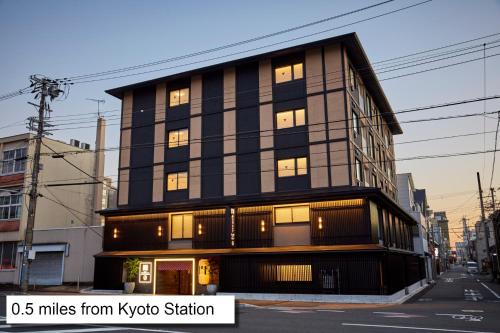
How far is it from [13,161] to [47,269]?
11.3m

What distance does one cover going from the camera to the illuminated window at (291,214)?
2672 cm

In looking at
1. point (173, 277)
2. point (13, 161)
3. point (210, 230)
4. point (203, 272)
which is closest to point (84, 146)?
point (13, 161)

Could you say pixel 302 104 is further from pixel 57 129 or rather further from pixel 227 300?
pixel 227 300

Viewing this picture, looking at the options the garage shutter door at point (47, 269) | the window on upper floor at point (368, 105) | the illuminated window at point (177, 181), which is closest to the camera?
the illuminated window at point (177, 181)

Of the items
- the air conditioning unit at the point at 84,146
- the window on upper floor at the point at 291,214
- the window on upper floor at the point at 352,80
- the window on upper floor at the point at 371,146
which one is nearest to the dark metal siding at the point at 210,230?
the window on upper floor at the point at 291,214

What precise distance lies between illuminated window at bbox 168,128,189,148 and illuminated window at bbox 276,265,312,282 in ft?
39.4

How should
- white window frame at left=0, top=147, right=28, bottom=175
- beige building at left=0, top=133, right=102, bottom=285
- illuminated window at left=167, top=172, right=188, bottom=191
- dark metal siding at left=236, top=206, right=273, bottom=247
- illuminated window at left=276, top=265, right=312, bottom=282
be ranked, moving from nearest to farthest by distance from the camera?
illuminated window at left=276, top=265, right=312, bottom=282
dark metal siding at left=236, top=206, right=273, bottom=247
illuminated window at left=167, top=172, right=188, bottom=191
beige building at left=0, top=133, right=102, bottom=285
white window frame at left=0, top=147, right=28, bottom=175

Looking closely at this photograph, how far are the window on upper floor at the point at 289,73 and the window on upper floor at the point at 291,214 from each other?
8955 mm

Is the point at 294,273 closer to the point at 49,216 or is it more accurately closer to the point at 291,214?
the point at 291,214

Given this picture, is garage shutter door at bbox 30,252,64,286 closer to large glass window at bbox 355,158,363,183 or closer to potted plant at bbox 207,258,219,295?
potted plant at bbox 207,258,219,295

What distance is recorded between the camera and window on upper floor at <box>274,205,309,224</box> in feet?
87.7

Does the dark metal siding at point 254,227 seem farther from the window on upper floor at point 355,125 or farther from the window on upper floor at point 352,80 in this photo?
the window on upper floor at point 352,80

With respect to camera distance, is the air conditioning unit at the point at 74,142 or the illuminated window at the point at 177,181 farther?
the air conditioning unit at the point at 74,142

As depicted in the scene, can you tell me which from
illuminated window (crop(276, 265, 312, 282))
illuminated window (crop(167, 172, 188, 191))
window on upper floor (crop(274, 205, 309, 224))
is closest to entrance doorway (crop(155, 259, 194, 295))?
illuminated window (crop(167, 172, 188, 191))
